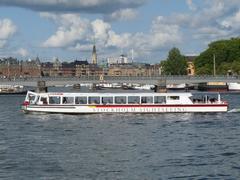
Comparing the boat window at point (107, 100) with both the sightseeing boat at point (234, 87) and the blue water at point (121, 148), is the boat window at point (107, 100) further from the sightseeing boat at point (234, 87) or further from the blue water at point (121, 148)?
the sightseeing boat at point (234, 87)

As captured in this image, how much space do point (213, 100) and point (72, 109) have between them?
16352 millimetres

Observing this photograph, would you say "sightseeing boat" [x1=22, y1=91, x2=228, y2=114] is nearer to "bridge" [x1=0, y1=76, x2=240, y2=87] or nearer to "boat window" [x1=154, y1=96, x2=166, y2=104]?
"boat window" [x1=154, y1=96, x2=166, y2=104]

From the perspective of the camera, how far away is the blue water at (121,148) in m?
32.6

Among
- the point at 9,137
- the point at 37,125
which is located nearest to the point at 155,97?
the point at 37,125

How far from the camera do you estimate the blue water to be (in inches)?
1283

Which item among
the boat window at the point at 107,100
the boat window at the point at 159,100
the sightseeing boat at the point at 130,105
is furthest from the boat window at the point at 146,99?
the boat window at the point at 107,100

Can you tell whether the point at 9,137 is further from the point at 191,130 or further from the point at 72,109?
the point at 72,109

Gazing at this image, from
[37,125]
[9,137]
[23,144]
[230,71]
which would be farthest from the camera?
[230,71]

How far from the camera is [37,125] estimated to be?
59.7 meters

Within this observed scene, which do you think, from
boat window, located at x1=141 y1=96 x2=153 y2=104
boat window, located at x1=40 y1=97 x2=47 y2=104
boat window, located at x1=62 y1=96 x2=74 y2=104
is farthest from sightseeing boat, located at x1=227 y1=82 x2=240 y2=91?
boat window, located at x1=40 y1=97 x2=47 y2=104

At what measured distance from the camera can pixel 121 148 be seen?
41.0m

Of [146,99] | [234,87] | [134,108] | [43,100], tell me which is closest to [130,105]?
[134,108]

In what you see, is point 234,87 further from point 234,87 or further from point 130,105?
point 130,105

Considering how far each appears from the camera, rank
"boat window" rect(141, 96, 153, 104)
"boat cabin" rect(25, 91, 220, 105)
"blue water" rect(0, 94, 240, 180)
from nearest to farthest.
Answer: "blue water" rect(0, 94, 240, 180) → "boat cabin" rect(25, 91, 220, 105) → "boat window" rect(141, 96, 153, 104)
